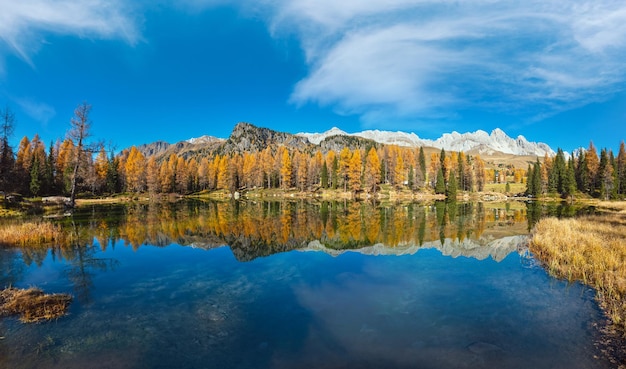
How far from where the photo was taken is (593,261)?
18.0 metres

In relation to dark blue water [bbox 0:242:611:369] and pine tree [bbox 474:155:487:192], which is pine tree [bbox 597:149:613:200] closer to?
pine tree [bbox 474:155:487:192]

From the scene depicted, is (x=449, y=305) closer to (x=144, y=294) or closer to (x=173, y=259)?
(x=144, y=294)

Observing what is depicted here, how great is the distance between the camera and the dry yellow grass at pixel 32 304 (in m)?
11.5

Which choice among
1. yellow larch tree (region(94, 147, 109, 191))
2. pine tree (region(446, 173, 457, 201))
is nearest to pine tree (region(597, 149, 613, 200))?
pine tree (region(446, 173, 457, 201))

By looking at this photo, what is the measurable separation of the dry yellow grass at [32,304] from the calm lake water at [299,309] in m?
0.48

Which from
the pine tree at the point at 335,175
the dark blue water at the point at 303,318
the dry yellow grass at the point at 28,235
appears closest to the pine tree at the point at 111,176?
the pine tree at the point at 335,175

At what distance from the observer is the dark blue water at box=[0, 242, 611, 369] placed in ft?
30.0

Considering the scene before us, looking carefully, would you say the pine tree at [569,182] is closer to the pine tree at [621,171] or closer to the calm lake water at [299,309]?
the pine tree at [621,171]

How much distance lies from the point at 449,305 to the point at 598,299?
20.0 feet

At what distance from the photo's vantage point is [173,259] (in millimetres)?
21438

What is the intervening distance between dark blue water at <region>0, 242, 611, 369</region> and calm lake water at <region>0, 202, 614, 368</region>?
0.06m

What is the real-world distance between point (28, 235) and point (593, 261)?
3632 centimetres

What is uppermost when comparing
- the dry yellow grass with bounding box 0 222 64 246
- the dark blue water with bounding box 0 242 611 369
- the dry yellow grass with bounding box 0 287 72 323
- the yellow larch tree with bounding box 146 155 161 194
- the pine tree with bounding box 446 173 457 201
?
the yellow larch tree with bounding box 146 155 161 194

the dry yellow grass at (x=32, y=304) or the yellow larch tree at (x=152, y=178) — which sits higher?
the yellow larch tree at (x=152, y=178)
